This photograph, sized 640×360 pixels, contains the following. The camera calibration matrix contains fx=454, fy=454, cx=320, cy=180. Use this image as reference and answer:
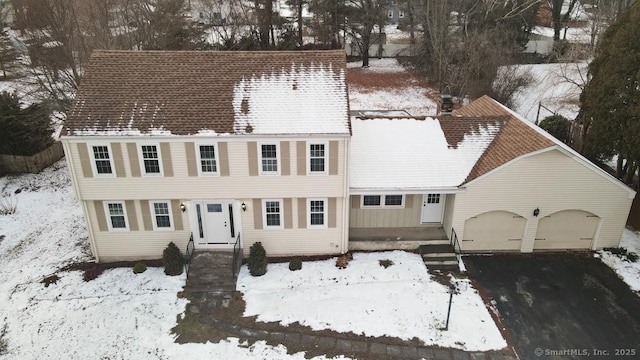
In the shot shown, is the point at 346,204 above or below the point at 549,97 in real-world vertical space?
below

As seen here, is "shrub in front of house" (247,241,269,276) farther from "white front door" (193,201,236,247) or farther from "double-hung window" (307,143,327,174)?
"double-hung window" (307,143,327,174)

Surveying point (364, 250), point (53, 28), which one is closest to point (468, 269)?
point (364, 250)

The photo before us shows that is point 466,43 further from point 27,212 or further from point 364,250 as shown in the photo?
point 27,212

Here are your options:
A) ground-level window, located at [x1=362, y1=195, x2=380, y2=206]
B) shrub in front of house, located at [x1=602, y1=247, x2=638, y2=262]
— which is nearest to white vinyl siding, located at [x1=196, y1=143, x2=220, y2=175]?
ground-level window, located at [x1=362, y1=195, x2=380, y2=206]

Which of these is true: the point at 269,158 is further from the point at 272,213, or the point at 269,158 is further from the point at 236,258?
the point at 236,258

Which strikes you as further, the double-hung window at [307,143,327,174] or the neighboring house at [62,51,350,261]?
the double-hung window at [307,143,327,174]

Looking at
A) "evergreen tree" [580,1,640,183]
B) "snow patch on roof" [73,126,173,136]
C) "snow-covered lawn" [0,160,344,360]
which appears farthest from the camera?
"evergreen tree" [580,1,640,183]

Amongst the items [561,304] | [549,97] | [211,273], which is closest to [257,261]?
[211,273]
